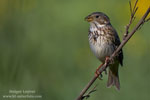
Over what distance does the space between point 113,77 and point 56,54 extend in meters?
1.30

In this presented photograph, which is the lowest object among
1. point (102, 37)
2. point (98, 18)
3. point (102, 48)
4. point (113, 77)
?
point (113, 77)

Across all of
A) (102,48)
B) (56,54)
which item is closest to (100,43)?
(102,48)

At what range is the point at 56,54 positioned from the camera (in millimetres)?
6398

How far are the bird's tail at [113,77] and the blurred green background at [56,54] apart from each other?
0.33ft

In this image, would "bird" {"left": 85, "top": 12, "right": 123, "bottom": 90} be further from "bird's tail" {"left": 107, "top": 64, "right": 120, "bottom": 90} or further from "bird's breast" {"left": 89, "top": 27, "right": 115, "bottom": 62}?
"bird's tail" {"left": 107, "top": 64, "right": 120, "bottom": 90}

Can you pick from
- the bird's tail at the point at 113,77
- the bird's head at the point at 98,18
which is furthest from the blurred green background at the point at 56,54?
the bird's head at the point at 98,18

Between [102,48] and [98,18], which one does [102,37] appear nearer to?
[102,48]

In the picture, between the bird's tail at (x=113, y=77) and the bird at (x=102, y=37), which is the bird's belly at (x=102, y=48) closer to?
the bird at (x=102, y=37)

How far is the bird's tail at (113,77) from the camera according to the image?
208 inches

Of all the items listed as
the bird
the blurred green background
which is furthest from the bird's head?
the blurred green background

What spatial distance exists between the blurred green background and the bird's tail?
10cm

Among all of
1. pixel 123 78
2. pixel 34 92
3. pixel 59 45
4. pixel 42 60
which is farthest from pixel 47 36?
pixel 34 92

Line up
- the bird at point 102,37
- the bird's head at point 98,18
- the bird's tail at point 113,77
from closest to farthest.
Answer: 1. the bird's head at point 98,18
2. the bird at point 102,37
3. the bird's tail at point 113,77

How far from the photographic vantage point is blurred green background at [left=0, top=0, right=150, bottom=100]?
4789 mm
